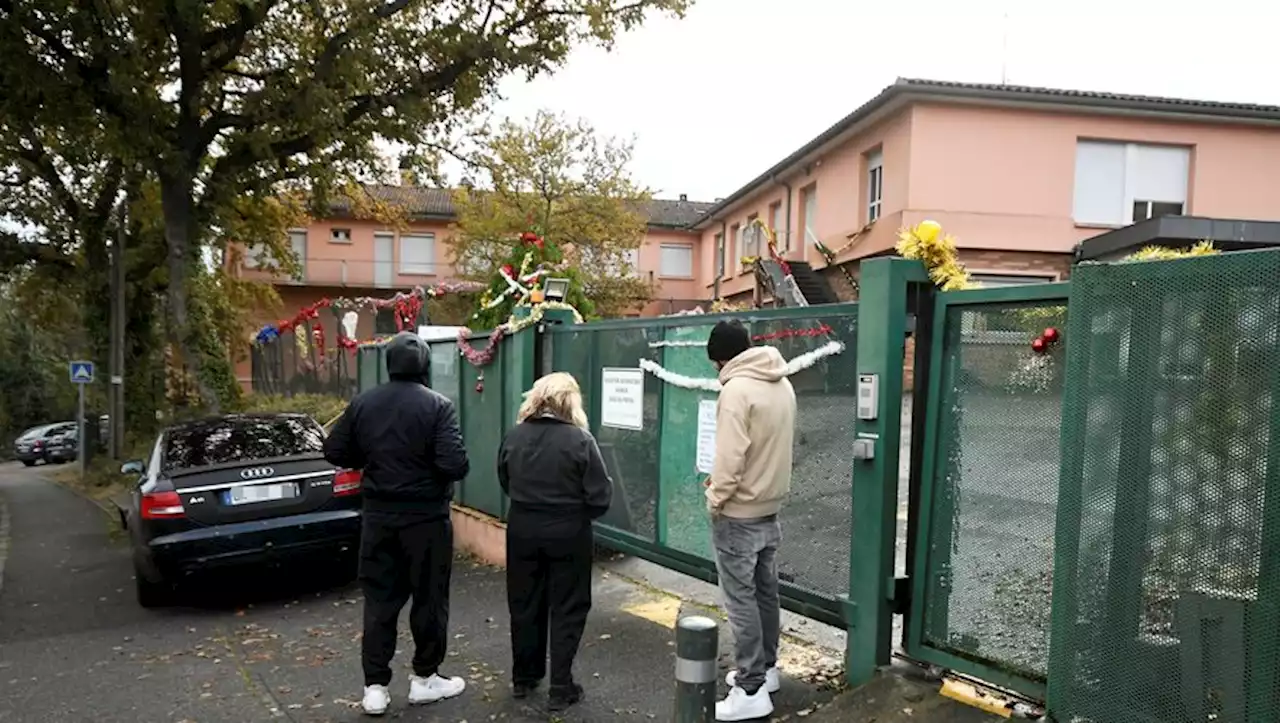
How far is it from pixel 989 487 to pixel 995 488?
0.10 ft

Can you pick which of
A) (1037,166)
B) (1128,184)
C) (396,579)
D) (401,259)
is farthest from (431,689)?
(401,259)

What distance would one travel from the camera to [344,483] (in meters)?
7.21

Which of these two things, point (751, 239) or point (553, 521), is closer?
point (553, 521)

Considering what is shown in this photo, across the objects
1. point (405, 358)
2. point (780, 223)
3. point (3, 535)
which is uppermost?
point (780, 223)

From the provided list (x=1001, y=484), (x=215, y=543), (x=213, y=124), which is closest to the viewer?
(x=1001, y=484)

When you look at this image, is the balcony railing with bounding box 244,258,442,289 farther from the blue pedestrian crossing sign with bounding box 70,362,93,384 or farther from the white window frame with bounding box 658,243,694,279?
the blue pedestrian crossing sign with bounding box 70,362,93,384

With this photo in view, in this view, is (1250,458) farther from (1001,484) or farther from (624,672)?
(624,672)

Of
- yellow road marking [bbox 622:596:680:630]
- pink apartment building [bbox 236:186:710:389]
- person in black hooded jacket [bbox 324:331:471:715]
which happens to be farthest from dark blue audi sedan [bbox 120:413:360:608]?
pink apartment building [bbox 236:186:710:389]

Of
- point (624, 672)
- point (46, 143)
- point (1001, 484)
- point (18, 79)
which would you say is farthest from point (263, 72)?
point (1001, 484)

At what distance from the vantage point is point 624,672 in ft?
16.5

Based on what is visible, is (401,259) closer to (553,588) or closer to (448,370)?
(448,370)

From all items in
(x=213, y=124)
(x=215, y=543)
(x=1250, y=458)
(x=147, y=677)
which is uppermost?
(x=213, y=124)

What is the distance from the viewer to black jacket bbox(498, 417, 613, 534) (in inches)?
175

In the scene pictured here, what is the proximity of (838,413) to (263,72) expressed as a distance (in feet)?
42.1
